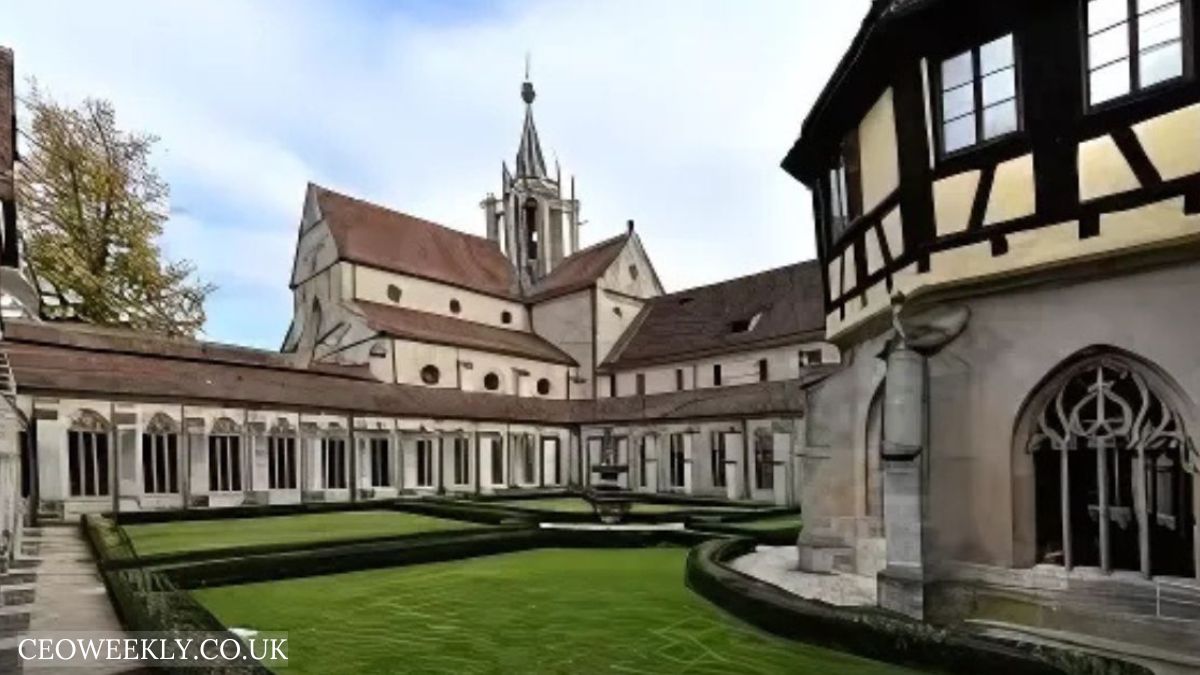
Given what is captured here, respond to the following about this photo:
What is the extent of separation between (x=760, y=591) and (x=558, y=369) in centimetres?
3083

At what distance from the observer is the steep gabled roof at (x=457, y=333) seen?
3256 centimetres

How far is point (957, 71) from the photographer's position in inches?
319

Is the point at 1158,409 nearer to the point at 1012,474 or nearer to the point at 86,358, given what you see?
the point at 1012,474

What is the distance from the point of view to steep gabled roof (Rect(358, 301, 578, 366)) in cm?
3256

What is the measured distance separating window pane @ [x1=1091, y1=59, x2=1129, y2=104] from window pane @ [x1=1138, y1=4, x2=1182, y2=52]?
0.72ft

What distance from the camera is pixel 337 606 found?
31.2 ft

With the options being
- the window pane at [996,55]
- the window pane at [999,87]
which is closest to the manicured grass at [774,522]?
the window pane at [999,87]

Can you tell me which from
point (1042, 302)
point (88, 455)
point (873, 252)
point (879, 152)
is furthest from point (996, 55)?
point (88, 455)

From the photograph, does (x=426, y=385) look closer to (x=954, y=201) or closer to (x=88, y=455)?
(x=88, y=455)

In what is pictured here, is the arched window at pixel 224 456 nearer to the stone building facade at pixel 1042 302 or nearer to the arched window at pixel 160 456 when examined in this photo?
the arched window at pixel 160 456

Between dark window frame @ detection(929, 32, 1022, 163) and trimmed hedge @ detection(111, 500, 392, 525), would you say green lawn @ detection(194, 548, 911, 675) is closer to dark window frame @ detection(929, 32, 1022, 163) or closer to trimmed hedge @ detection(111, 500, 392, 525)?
dark window frame @ detection(929, 32, 1022, 163)

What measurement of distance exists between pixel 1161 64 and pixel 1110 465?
13.3 feet

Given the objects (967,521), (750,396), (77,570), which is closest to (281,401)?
(77,570)

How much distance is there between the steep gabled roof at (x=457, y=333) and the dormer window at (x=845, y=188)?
2346 cm
